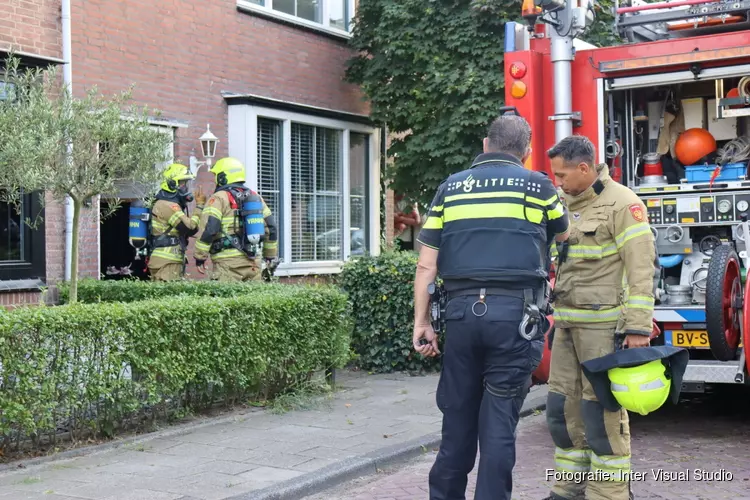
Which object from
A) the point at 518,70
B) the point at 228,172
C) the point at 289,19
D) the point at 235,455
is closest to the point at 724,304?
the point at 518,70

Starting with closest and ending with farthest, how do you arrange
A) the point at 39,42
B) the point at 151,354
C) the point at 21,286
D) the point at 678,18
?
the point at 151,354 → the point at 678,18 → the point at 21,286 → the point at 39,42

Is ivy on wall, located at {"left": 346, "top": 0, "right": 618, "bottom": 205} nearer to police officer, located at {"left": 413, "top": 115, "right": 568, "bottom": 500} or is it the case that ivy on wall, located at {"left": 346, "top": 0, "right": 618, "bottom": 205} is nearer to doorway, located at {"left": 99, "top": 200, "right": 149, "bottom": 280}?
doorway, located at {"left": 99, "top": 200, "right": 149, "bottom": 280}

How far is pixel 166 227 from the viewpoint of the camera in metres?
9.98

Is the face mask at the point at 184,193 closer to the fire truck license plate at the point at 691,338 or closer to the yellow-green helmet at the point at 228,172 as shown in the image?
the yellow-green helmet at the point at 228,172

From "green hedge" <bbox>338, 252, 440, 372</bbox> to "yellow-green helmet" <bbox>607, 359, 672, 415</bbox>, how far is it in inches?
187

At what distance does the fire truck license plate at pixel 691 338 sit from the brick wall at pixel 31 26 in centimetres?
661

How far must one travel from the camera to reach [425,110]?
13469 millimetres

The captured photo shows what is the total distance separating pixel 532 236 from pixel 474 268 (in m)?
0.31

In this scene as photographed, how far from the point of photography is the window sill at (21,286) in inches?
368

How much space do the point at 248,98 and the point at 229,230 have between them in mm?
3288

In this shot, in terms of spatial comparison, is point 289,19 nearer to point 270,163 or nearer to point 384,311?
point 270,163

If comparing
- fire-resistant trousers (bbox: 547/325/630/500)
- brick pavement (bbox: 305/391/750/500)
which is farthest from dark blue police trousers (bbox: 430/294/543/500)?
brick pavement (bbox: 305/391/750/500)

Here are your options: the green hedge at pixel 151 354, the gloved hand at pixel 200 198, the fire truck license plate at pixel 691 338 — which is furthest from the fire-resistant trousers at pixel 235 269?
the fire truck license plate at pixel 691 338

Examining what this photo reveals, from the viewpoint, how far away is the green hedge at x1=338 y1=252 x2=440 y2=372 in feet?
31.6
